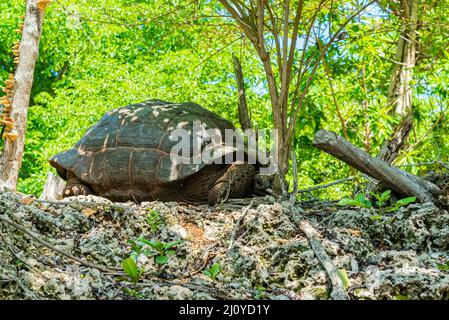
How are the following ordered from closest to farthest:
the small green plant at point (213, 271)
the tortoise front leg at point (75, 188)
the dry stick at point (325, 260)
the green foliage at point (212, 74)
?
the dry stick at point (325, 260), the small green plant at point (213, 271), the tortoise front leg at point (75, 188), the green foliage at point (212, 74)

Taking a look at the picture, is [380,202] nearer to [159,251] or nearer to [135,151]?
[159,251]

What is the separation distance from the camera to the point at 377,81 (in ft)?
33.9

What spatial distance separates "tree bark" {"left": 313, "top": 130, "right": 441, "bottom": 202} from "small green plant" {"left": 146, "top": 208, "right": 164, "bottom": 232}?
1227 millimetres


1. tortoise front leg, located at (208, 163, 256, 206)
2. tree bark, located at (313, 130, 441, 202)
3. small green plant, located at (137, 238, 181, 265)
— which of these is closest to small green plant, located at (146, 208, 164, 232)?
small green plant, located at (137, 238, 181, 265)

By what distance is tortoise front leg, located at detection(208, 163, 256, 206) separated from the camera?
5367 millimetres

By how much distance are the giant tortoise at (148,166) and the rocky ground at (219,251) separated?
412 millimetres

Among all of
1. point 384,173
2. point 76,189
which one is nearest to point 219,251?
point 384,173

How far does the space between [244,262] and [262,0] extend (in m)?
2.30

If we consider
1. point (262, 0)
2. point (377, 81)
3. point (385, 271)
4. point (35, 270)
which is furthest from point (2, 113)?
point (377, 81)

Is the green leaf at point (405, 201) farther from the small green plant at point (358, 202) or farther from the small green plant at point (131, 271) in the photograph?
the small green plant at point (131, 271)

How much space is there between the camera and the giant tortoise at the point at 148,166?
5.35 m

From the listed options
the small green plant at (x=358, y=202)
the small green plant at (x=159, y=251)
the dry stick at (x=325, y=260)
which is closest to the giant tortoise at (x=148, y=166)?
the small green plant at (x=358, y=202)

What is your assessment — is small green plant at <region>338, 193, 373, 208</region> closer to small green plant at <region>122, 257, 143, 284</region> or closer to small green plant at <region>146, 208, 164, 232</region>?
small green plant at <region>146, 208, 164, 232</region>

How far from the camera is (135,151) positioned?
5.43 m
